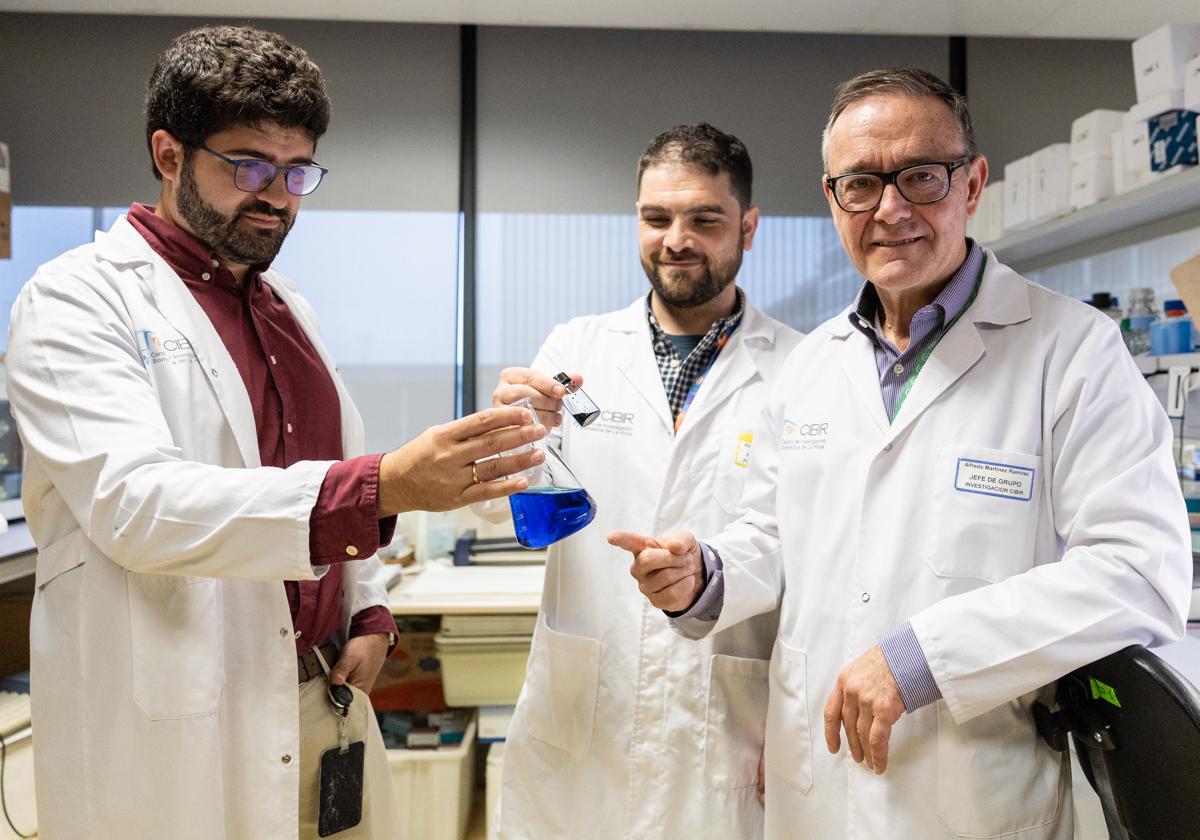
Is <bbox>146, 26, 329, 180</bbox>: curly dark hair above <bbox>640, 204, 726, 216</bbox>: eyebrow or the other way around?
above

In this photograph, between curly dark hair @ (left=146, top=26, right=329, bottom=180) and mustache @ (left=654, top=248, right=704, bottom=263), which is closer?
curly dark hair @ (left=146, top=26, right=329, bottom=180)

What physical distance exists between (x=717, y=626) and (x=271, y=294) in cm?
98

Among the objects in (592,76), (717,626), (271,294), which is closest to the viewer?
(717,626)

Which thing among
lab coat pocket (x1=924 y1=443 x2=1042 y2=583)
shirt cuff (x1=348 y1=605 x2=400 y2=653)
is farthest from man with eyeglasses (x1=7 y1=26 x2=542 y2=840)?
lab coat pocket (x1=924 y1=443 x2=1042 y2=583)

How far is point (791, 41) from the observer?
3.67 meters

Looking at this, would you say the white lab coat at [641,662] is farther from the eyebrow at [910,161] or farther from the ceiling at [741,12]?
the ceiling at [741,12]

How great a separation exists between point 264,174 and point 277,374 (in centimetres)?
32

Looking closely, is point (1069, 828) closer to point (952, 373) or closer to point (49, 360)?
point (952, 373)

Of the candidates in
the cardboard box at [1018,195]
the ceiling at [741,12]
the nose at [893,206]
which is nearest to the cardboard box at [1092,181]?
the cardboard box at [1018,195]

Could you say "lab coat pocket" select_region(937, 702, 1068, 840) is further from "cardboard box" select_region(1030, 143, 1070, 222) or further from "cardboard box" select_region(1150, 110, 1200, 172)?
"cardboard box" select_region(1030, 143, 1070, 222)

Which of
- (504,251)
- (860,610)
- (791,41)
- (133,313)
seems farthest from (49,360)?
(791,41)

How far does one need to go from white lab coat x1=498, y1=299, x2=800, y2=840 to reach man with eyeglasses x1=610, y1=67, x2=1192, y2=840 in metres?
0.20

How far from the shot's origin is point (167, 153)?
1349mm

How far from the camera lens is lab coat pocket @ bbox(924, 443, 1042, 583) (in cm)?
115
